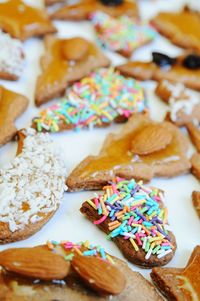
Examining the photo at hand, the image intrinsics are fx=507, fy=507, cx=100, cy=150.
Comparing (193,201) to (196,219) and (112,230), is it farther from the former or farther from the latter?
(112,230)

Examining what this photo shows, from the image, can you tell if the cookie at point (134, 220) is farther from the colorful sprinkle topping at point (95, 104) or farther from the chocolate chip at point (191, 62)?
the chocolate chip at point (191, 62)

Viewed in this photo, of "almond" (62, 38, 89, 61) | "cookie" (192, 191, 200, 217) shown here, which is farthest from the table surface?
"almond" (62, 38, 89, 61)

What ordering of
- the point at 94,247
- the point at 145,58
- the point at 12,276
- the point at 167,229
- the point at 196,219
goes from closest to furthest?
the point at 12,276, the point at 94,247, the point at 167,229, the point at 196,219, the point at 145,58

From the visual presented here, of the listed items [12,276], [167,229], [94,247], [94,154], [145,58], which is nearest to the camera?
[12,276]

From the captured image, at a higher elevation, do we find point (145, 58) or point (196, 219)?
point (145, 58)

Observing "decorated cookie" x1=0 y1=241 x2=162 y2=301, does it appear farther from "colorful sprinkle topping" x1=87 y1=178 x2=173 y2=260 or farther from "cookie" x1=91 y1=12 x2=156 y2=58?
"cookie" x1=91 y1=12 x2=156 y2=58

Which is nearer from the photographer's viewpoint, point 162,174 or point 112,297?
point 112,297

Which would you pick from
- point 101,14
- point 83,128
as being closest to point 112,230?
point 83,128

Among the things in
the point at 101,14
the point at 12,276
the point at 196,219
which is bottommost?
the point at 196,219
